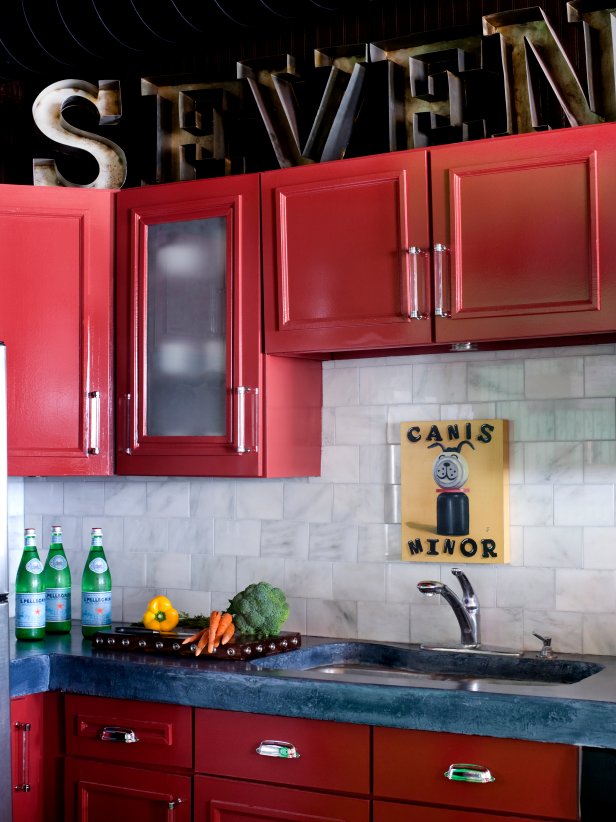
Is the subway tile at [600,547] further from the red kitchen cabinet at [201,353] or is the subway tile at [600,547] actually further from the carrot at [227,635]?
the carrot at [227,635]

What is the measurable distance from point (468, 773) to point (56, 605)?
161 cm

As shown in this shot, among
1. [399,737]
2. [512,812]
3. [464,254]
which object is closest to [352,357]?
[464,254]

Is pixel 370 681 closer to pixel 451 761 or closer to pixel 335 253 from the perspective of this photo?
pixel 451 761

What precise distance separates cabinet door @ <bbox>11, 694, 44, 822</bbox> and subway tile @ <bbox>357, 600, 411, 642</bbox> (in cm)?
101

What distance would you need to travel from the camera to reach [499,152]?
3.02 metres

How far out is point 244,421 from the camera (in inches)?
131

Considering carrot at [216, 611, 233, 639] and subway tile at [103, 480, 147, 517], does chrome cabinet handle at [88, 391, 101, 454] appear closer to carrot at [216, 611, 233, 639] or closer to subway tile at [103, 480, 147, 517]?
subway tile at [103, 480, 147, 517]

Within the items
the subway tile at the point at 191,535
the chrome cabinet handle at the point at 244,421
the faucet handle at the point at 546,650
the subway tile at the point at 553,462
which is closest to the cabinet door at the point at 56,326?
the subway tile at the point at 191,535

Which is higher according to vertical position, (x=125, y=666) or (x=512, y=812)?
(x=125, y=666)

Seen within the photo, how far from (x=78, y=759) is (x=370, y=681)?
0.97 metres

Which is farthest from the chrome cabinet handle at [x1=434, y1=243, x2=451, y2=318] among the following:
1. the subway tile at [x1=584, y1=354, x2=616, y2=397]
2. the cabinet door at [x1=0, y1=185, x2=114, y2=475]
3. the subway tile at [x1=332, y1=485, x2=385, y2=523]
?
the cabinet door at [x1=0, y1=185, x2=114, y2=475]

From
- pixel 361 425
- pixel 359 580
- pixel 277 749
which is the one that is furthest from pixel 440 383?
pixel 277 749

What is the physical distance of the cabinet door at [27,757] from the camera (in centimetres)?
318

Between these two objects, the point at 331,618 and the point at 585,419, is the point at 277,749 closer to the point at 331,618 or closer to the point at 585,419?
the point at 331,618
